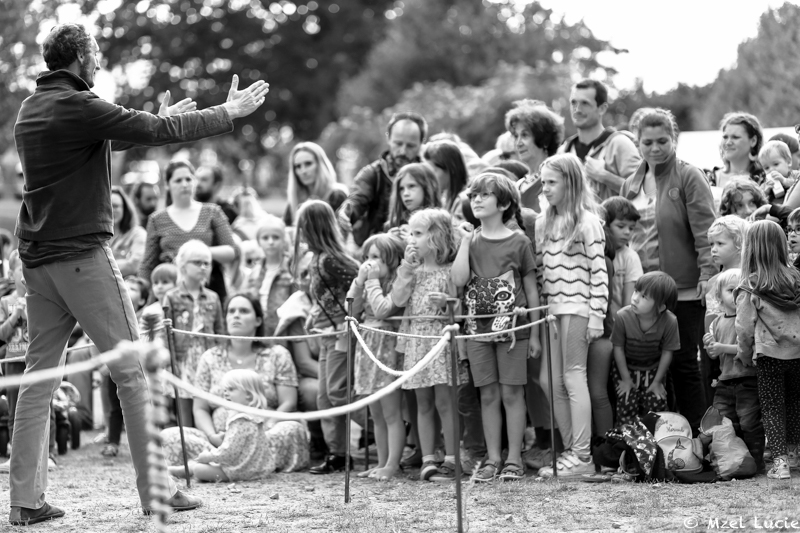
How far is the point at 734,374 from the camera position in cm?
655

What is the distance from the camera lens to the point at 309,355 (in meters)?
8.30

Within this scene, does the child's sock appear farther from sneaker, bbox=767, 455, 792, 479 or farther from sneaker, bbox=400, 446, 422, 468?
sneaker, bbox=767, 455, 792, 479

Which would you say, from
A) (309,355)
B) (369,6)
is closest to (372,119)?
(369,6)

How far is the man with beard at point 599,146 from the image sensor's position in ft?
25.7

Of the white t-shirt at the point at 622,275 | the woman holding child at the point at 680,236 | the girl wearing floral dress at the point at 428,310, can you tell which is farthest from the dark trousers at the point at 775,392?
the girl wearing floral dress at the point at 428,310

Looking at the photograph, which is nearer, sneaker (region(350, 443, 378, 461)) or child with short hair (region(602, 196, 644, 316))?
child with short hair (region(602, 196, 644, 316))

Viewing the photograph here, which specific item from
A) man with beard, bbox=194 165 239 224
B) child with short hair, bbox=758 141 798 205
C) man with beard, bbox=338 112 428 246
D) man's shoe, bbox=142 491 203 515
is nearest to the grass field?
man's shoe, bbox=142 491 203 515

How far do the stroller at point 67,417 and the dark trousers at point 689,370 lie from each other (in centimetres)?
475

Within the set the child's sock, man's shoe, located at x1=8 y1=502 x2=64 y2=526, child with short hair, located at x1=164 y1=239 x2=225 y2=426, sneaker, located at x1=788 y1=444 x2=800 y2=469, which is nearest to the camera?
man's shoe, located at x1=8 y1=502 x2=64 y2=526

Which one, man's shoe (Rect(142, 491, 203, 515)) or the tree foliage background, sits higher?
the tree foliage background

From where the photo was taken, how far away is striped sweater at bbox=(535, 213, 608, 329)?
21.9 feet

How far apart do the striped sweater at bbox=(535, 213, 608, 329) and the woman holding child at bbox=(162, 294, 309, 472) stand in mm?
2192

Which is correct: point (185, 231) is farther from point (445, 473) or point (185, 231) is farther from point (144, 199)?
point (445, 473)

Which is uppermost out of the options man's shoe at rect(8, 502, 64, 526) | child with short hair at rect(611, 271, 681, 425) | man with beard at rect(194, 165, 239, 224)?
man with beard at rect(194, 165, 239, 224)
